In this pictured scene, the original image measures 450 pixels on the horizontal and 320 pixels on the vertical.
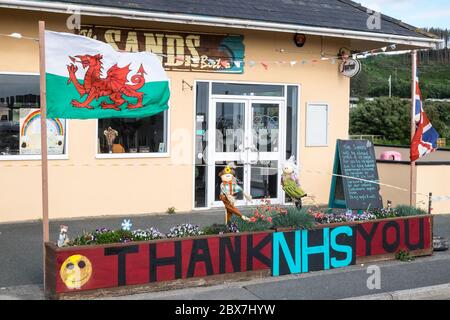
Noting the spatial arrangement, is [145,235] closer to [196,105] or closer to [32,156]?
[32,156]

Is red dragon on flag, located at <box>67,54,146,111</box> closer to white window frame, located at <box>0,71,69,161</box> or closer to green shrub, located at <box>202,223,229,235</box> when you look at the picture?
green shrub, located at <box>202,223,229,235</box>

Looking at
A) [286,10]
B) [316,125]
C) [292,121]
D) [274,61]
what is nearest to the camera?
[286,10]

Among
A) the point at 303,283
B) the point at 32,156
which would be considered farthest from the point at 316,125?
the point at 303,283

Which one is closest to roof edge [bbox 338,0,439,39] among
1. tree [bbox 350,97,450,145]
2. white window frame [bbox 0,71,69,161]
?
white window frame [bbox 0,71,69,161]

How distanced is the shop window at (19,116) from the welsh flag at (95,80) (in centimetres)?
402

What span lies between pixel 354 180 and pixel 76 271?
6.64 m

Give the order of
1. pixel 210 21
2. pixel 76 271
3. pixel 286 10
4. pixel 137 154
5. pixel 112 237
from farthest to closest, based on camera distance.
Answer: pixel 286 10 < pixel 137 154 < pixel 210 21 < pixel 112 237 < pixel 76 271

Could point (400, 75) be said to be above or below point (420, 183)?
above

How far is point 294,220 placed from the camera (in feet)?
24.2

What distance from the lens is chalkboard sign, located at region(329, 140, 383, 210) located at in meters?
11.2

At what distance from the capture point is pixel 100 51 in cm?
648

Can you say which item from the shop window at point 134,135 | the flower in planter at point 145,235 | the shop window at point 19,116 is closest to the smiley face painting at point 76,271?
the flower in planter at point 145,235

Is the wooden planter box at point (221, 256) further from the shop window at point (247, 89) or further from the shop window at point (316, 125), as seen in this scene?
the shop window at point (247, 89)

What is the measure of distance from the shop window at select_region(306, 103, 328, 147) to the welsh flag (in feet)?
20.1
